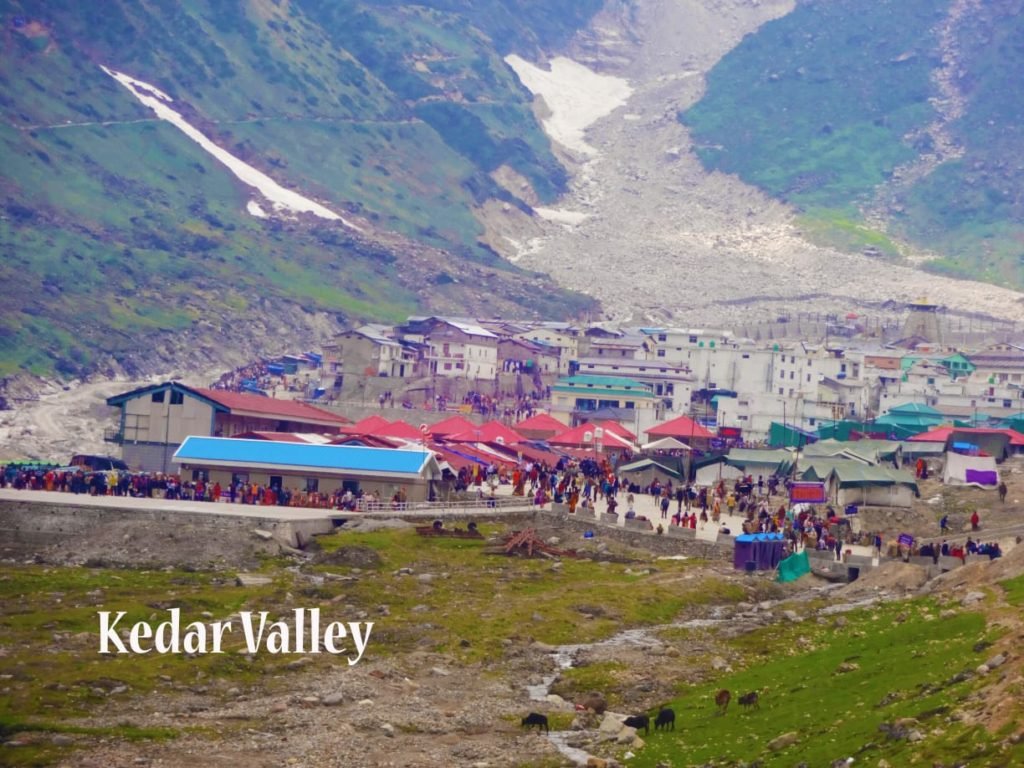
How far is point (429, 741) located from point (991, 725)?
13.8 metres

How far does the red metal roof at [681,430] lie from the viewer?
389 feet

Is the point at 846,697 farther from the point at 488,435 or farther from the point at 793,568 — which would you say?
the point at 488,435

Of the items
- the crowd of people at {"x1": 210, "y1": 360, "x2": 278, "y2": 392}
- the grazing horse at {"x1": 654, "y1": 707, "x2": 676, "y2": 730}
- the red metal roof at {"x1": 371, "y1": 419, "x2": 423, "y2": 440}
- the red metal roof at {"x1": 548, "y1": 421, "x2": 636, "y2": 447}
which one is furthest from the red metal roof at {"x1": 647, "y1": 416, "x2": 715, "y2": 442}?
the grazing horse at {"x1": 654, "y1": 707, "x2": 676, "y2": 730}

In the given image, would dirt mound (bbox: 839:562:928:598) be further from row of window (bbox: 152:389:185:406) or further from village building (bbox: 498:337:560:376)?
village building (bbox: 498:337:560:376)

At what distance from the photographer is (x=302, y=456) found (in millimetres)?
85312

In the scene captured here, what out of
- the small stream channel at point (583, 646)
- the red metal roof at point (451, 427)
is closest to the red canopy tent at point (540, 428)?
the red metal roof at point (451, 427)

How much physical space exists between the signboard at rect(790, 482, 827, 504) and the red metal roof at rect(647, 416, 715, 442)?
23.6 m

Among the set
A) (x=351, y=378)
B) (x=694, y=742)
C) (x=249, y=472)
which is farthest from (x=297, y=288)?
(x=694, y=742)

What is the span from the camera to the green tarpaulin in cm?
7344

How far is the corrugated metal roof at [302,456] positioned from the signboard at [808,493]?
49.9 ft

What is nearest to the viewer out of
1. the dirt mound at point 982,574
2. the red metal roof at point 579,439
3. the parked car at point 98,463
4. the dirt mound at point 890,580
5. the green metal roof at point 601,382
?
the dirt mound at point 982,574

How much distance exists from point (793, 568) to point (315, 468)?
19.2m

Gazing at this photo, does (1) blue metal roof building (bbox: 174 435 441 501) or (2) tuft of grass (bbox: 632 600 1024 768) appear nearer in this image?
(2) tuft of grass (bbox: 632 600 1024 768)

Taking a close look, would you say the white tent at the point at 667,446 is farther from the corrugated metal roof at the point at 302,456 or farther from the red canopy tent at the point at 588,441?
the corrugated metal roof at the point at 302,456
